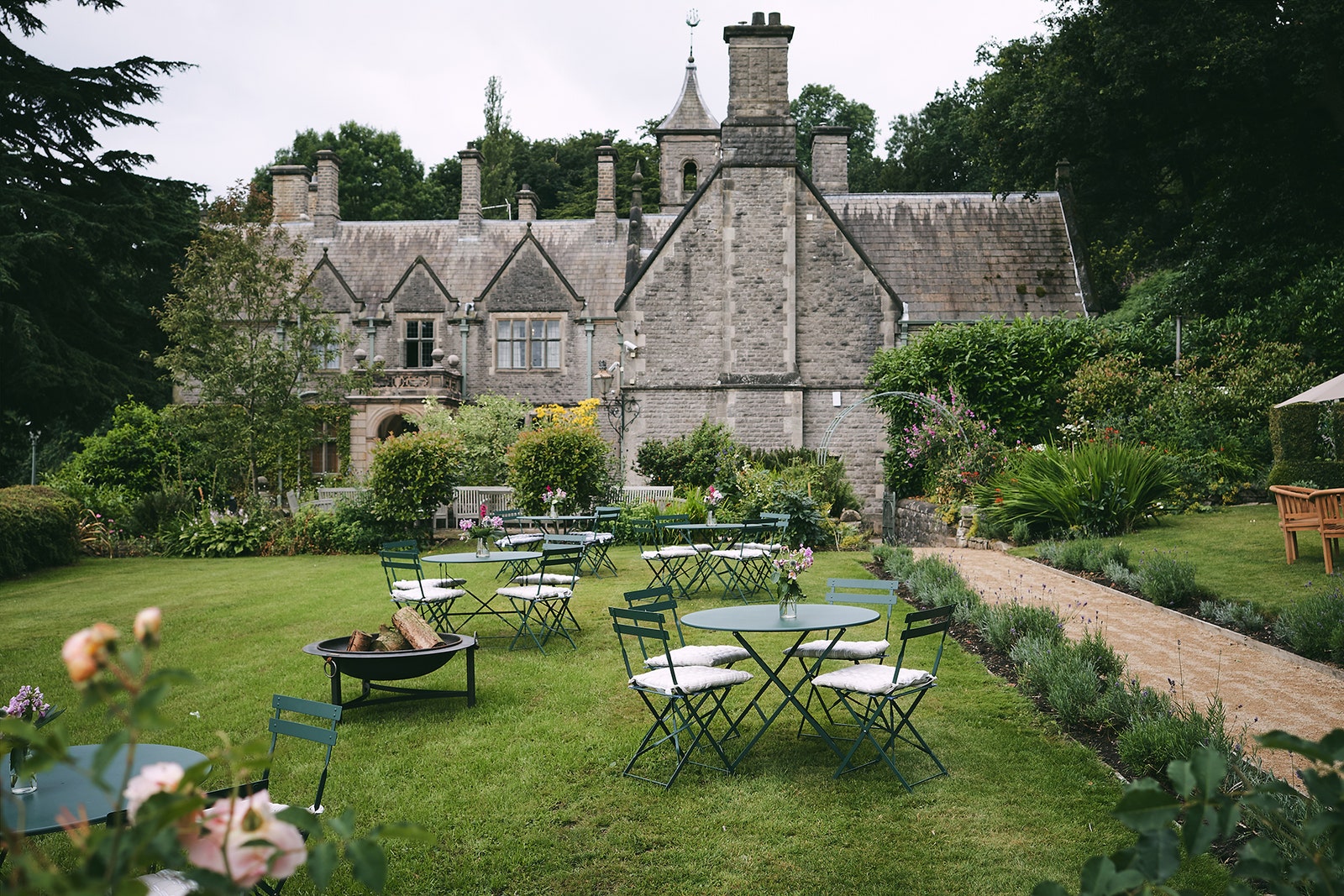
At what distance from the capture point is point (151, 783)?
3.90 ft

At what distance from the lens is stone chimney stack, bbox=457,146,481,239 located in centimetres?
2873

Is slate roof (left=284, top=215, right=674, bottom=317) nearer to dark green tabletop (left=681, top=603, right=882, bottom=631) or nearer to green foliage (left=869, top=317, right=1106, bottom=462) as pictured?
green foliage (left=869, top=317, right=1106, bottom=462)

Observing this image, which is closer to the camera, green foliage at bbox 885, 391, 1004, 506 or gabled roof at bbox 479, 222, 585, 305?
green foliage at bbox 885, 391, 1004, 506

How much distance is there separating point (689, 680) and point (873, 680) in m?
1.03

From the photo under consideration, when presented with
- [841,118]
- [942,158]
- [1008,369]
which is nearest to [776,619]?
[1008,369]

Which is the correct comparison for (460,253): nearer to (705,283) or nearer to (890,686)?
(705,283)

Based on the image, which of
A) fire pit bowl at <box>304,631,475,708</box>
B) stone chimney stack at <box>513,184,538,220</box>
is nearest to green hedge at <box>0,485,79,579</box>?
fire pit bowl at <box>304,631,475,708</box>

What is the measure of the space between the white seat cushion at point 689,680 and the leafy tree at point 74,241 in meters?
19.6

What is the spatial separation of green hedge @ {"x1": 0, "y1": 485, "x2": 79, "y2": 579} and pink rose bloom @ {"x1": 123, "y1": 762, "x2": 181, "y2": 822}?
1571 centimetres

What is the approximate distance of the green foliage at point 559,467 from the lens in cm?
1681

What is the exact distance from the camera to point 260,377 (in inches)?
717

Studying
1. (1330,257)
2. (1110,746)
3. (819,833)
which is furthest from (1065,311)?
(819,833)

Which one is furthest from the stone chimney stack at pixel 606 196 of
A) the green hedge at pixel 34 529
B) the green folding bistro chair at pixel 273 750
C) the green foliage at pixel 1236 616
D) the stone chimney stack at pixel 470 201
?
the green folding bistro chair at pixel 273 750

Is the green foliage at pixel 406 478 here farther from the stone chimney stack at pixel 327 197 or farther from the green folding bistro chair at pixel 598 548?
the stone chimney stack at pixel 327 197
